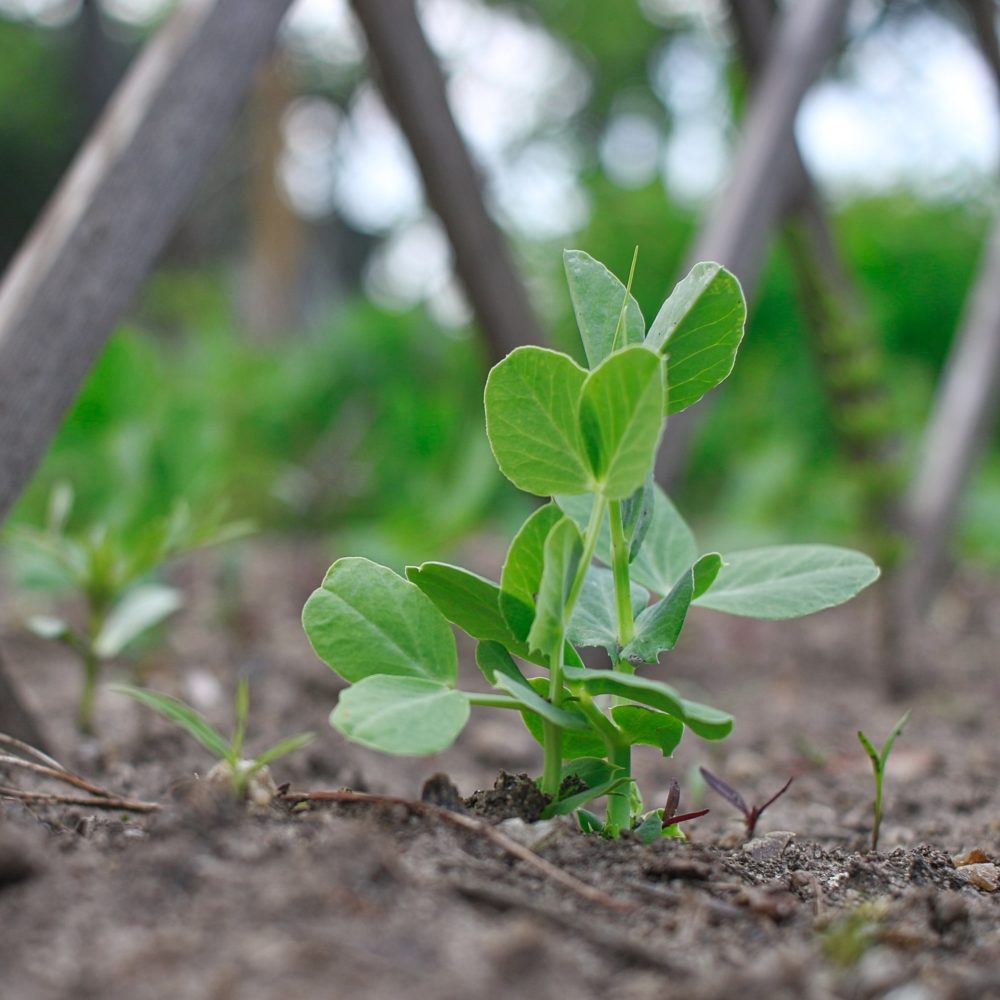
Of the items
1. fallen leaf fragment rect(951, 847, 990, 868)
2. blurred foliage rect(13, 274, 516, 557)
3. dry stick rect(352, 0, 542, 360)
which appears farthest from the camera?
blurred foliage rect(13, 274, 516, 557)

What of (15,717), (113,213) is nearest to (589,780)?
(15,717)

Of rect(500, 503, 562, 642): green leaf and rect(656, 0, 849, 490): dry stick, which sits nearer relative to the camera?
rect(500, 503, 562, 642): green leaf

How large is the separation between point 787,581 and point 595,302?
0.20 metres

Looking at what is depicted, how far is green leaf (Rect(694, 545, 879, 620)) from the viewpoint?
2.03ft

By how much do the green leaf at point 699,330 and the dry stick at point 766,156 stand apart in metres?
0.99

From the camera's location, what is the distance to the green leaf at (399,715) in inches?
19.6

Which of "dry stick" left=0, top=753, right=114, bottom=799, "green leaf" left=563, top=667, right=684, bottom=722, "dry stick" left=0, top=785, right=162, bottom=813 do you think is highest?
"green leaf" left=563, top=667, right=684, bottom=722

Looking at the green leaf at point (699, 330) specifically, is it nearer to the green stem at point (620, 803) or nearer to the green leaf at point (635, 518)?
the green leaf at point (635, 518)

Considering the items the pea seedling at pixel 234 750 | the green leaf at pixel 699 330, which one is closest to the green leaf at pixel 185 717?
the pea seedling at pixel 234 750

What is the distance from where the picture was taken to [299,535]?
254 cm

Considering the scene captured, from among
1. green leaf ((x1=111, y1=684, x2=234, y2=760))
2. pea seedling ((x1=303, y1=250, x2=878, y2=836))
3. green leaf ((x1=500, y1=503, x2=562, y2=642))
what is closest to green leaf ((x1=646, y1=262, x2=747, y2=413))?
pea seedling ((x1=303, y1=250, x2=878, y2=836))

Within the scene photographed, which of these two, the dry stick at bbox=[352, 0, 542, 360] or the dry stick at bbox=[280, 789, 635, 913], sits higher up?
the dry stick at bbox=[352, 0, 542, 360]

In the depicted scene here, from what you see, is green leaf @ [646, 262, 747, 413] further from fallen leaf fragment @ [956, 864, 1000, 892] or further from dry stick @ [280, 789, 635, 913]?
fallen leaf fragment @ [956, 864, 1000, 892]

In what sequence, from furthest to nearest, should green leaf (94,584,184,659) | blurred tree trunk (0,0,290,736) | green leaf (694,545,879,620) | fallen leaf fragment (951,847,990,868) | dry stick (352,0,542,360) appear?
dry stick (352,0,542,360), green leaf (94,584,184,659), blurred tree trunk (0,0,290,736), fallen leaf fragment (951,847,990,868), green leaf (694,545,879,620)
